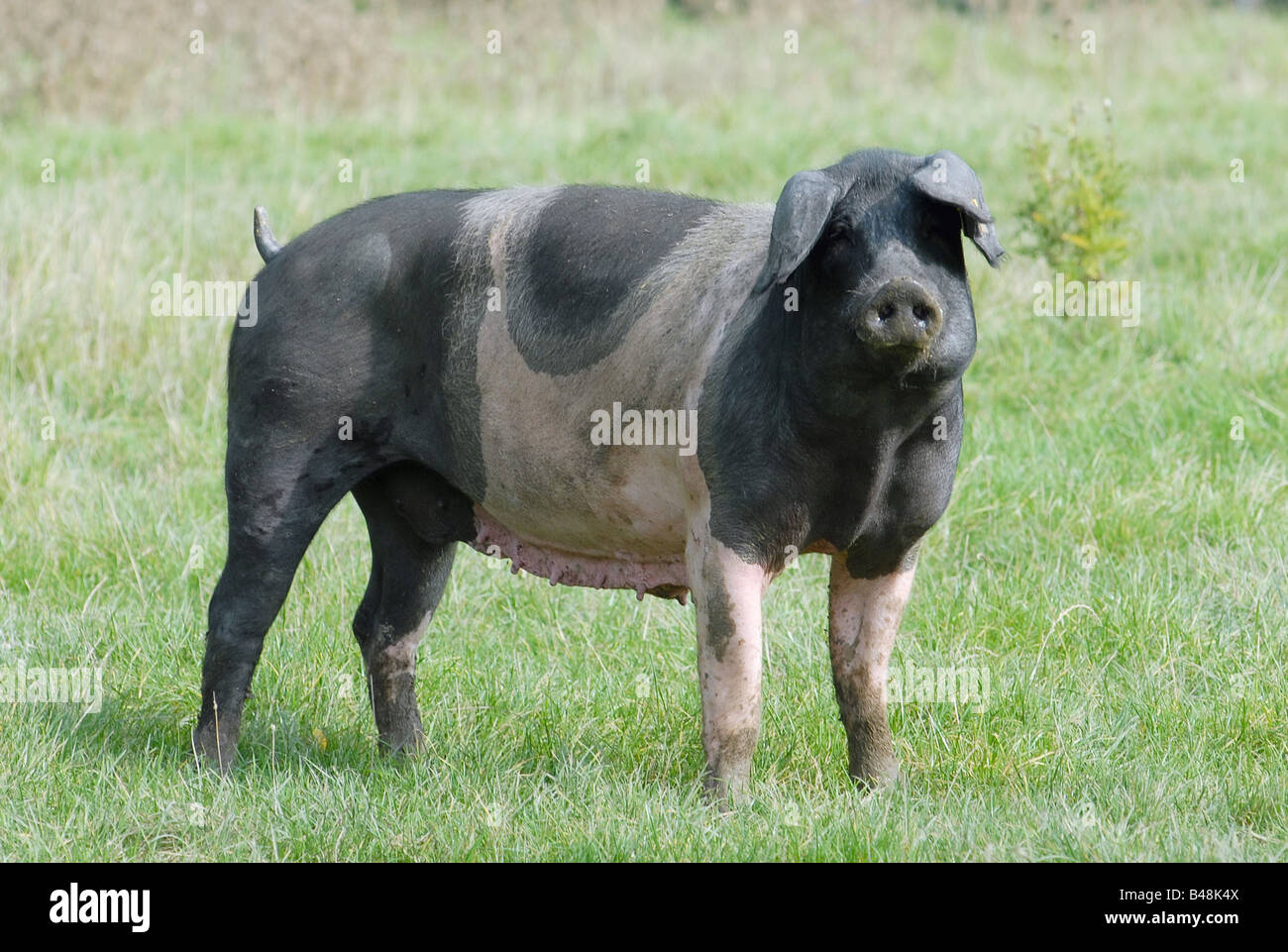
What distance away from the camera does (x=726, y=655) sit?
13.0ft

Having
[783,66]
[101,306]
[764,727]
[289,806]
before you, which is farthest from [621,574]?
[783,66]

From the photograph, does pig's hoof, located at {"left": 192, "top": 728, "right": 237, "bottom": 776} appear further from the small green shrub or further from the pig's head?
the small green shrub

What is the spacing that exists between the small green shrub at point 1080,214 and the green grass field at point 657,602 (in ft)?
0.89

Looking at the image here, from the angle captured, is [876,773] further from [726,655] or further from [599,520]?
[599,520]

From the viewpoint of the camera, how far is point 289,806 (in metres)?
4.34

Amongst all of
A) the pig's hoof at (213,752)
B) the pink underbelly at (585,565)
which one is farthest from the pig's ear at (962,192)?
the pig's hoof at (213,752)

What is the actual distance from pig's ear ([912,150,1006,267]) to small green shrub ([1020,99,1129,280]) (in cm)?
429

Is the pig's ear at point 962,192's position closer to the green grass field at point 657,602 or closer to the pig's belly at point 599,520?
the pig's belly at point 599,520

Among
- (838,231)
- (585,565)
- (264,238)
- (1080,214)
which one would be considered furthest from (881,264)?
(1080,214)

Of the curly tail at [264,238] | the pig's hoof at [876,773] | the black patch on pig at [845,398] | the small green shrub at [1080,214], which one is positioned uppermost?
the small green shrub at [1080,214]

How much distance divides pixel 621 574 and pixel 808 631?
121 cm

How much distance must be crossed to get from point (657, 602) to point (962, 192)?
8.74 ft

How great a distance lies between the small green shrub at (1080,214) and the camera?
25.1ft

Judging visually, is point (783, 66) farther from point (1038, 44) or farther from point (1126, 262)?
point (1126, 262)
